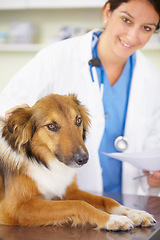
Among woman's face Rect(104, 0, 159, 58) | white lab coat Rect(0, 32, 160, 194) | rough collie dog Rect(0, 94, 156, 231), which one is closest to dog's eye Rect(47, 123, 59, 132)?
rough collie dog Rect(0, 94, 156, 231)

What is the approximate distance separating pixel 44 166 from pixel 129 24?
819 mm

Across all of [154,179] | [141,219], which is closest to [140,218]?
[141,219]

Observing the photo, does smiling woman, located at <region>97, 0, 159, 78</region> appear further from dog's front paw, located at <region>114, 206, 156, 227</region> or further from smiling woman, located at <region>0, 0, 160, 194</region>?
dog's front paw, located at <region>114, 206, 156, 227</region>

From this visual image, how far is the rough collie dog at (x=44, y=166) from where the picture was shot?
1.01 meters

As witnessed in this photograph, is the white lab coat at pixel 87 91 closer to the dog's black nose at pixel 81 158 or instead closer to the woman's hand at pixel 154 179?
the woman's hand at pixel 154 179

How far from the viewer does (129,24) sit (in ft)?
5.01

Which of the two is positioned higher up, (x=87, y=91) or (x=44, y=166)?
(x=87, y=91)

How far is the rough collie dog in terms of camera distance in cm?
101

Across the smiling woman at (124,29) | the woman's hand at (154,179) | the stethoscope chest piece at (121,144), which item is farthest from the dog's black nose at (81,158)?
the woman's hand at (154,179)

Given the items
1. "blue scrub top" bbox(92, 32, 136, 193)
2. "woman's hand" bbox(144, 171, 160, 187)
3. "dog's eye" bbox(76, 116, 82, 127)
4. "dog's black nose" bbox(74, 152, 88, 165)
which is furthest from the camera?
"woman's hand" bbox(144, 171, 160, 187)

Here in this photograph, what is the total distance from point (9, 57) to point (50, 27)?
2.15 ft

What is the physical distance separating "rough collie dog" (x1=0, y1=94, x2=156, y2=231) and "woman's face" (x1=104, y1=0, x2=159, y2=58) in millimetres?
577

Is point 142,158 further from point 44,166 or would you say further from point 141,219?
point 44,166

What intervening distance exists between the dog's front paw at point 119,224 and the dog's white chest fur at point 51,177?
0.75ft
